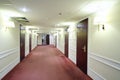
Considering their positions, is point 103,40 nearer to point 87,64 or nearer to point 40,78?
point 87,64

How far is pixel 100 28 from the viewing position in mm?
3605

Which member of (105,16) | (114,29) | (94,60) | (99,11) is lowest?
(94,60)

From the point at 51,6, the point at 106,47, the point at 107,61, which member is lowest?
the point at 107,61

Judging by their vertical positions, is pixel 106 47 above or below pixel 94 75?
above

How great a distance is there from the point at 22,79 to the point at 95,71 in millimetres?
2461

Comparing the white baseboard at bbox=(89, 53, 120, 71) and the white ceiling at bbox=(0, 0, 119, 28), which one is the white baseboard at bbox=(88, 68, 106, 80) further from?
the white ceiling at bbox=(0, 0, 119, 28)

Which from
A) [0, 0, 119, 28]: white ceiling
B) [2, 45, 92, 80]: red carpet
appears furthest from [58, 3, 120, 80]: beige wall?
[2, 45, 92, 80]: red carpet

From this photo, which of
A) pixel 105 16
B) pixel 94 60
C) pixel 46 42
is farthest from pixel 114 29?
pixel 46 42

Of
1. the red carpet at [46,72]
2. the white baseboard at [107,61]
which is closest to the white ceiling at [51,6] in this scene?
the white baseboard at [107,61]

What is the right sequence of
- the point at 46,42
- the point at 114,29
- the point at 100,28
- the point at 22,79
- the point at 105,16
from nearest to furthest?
1. the point at 114,29
2. the point at 105,16
3. the point at 100,28
4. the point at 22,79
5. the point at 46,42

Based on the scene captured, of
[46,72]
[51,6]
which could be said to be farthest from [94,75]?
[51,6]

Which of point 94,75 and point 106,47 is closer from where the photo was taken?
point 106,47

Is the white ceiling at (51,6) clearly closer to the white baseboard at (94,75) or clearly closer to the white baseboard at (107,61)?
the white baseboard at (107,61)

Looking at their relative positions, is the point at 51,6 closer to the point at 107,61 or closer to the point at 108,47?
the point at 108,47
